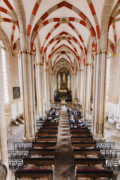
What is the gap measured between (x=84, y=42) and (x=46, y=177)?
578 inches

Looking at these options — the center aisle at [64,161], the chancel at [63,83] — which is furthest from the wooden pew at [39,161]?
the chancel at [63,83]

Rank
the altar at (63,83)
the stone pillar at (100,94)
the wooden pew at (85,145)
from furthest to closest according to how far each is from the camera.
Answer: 1. the altar at (63,83)
2. the stone pillar at (100,94)
3. the wooden pew at (85,145)

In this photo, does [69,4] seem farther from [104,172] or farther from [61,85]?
[61,85]

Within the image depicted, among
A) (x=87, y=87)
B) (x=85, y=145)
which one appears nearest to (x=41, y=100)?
(x=87, y=87)

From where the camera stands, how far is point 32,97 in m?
9.36

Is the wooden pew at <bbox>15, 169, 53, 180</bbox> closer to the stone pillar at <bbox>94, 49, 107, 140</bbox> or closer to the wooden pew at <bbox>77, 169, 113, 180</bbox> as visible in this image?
the wooden pew at <bbox>77, 169, 113, 180</bbox>

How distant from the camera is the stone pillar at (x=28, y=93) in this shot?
344 inches

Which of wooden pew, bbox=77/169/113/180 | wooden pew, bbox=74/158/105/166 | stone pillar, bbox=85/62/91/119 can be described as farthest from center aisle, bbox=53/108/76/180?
stone pillar, bbox=85/62/91/119

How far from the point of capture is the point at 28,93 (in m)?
9.04

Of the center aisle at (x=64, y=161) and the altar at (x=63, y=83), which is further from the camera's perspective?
the altar at (x=63, y=83)

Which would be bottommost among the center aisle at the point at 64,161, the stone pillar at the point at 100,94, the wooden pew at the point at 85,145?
the center aisle at the point at 64,161

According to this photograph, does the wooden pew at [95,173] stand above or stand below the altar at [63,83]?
below

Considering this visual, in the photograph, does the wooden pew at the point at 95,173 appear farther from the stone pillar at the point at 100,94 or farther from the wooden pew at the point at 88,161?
the stone pillar at the point at 100,94

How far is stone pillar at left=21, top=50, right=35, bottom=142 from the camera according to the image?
874cm
